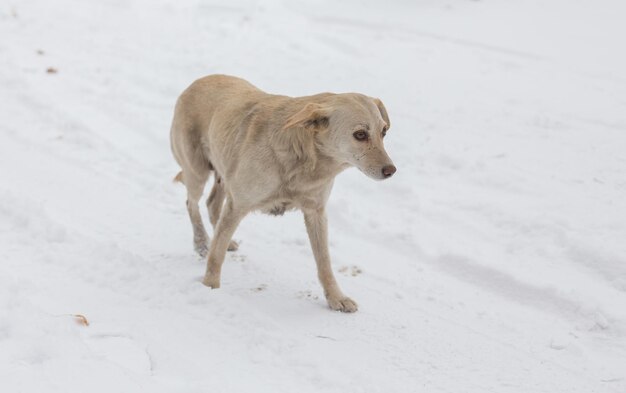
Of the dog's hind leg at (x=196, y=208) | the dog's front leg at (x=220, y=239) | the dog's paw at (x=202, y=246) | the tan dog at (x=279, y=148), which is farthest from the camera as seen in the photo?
the dog's paw at (x=202, y=246)

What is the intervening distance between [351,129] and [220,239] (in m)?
1.33

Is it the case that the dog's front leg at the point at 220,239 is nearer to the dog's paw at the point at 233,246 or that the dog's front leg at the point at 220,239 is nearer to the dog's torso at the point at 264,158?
the dog's torso at the point at 264,158

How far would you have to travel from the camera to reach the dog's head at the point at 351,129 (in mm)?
3877

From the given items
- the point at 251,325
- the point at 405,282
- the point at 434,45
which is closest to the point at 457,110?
the point at 434,45

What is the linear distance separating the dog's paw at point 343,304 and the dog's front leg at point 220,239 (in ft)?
2.81

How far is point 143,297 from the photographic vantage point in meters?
4.18

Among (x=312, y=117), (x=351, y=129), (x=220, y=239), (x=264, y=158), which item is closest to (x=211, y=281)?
(x=220, y=239)

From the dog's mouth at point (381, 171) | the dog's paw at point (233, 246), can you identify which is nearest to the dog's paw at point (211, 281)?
the dog's paw at point (233, 246)

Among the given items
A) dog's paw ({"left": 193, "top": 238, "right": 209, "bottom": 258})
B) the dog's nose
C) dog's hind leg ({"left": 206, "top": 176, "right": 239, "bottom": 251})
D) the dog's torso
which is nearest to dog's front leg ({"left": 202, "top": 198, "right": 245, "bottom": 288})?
the dog's torso

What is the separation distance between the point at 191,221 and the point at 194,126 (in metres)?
0.89

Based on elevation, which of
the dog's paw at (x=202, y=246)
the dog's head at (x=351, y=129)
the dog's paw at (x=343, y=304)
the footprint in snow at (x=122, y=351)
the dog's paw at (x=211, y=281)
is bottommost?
the dog's paw at (x=202, y=246)

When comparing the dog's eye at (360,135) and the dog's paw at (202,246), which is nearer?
the dog's eye at (360,135)

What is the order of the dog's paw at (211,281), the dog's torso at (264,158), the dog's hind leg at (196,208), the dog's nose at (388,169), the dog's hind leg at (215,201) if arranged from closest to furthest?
the dog's nose at (388,169), the dog's torso at (264,158), the dog's paw at (211,281), the dog's hind leg at (196,208), the dog's hind leg at (215,201)

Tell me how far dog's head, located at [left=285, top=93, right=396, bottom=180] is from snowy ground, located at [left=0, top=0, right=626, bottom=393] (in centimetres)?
118
